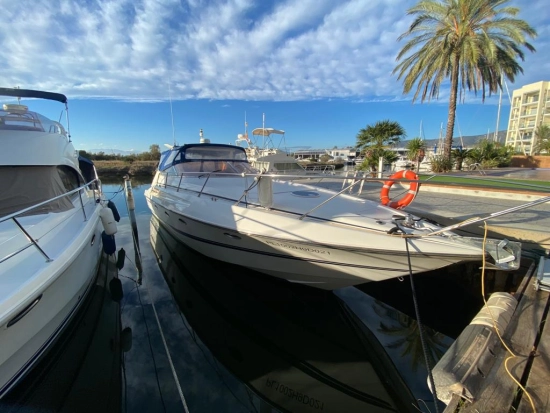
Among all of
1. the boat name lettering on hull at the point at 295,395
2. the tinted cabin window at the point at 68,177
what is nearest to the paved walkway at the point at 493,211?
the boat name lettering on hull at the point at 295,395

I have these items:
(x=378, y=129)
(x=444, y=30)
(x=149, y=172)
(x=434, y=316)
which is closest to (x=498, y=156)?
(x=378, y=129)

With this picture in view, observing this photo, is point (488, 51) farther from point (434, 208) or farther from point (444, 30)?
point (434, 208)

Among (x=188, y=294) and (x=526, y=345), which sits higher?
(x=526, y=345)

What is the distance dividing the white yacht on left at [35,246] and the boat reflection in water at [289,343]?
1767 millimetres

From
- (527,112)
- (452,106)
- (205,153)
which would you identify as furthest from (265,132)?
(527,112)

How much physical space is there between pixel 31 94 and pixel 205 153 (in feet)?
12.7

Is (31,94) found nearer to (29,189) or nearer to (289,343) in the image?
(29,189)

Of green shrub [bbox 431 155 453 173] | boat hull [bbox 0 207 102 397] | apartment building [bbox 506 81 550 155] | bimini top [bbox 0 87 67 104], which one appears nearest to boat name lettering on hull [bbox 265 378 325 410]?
boat hull [bbox 0 207 102 397]

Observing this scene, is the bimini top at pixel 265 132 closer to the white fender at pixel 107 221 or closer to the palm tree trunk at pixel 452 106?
the palm tree trunk at pixel 452 106

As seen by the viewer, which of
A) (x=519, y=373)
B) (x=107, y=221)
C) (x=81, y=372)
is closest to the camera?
(x=519, y=373)

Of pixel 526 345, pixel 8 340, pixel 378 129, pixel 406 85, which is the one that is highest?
pixel 406 85

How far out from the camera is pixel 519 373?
2.21 m

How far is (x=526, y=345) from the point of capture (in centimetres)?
252

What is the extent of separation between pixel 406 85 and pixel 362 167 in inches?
196
